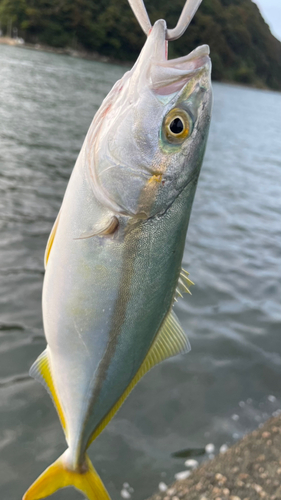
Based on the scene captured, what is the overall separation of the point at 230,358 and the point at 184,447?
5.22 feet

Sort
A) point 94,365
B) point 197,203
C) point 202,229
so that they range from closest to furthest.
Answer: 1. point 94,365
2. point 202,229
3. point 197,203

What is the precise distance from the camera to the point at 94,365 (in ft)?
6.35

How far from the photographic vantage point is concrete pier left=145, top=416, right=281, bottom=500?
3285 millimetres

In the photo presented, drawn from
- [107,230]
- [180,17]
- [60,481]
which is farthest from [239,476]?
[180,17]

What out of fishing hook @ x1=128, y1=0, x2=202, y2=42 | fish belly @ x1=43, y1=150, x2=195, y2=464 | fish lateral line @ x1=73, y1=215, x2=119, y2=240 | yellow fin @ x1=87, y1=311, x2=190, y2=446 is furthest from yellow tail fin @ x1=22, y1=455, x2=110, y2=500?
fishing hook @ x1=128, y1=0, x2=202, y2=42

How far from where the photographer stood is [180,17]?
5.37 feet

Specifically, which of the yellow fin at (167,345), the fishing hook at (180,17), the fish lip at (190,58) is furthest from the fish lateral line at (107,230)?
the fishing hook at (180,17)

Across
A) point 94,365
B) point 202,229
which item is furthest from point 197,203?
point 94,365

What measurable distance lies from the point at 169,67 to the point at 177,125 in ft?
0.83

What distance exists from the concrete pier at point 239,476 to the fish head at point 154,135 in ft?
8.90

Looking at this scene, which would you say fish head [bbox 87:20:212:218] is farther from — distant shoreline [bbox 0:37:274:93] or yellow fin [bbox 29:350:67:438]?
distant shoreline [bbox 0:37:274:93]

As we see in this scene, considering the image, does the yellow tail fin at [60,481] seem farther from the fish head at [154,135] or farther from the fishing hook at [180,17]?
the fishing hook at [180,17]

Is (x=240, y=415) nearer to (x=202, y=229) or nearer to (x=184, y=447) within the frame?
(x=184, y=447)

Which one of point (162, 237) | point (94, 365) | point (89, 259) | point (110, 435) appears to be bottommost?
point (110, 435)
